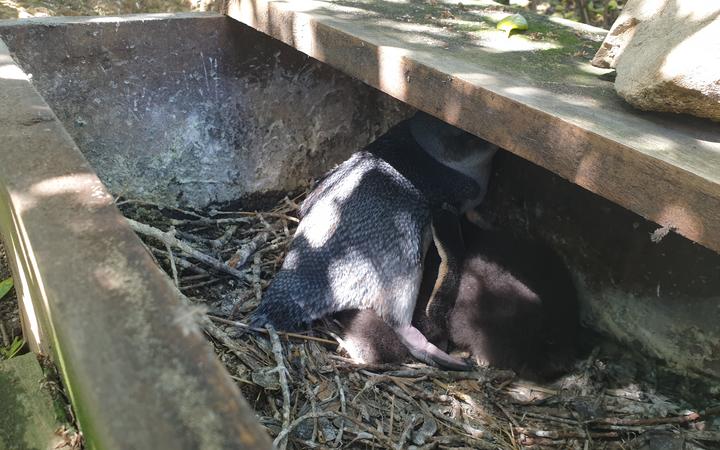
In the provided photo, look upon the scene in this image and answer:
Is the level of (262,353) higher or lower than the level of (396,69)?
lower

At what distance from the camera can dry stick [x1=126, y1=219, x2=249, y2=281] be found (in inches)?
110

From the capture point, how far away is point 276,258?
309 cm

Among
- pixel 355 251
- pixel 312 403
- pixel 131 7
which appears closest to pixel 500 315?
pixel 355 251

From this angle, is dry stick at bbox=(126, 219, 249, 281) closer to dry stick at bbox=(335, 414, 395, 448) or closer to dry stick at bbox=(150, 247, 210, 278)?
dry stick at bbox=(150, 247, 210, 278)

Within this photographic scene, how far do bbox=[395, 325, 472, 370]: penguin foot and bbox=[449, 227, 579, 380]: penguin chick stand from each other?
0.41 feet

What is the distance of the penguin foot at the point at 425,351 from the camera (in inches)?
109

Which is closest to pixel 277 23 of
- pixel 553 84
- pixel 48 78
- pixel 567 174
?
pixel 48 78

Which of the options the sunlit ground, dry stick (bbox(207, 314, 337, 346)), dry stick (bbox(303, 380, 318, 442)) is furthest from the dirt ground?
dry stick (bbox(303, 380, 318, 442))

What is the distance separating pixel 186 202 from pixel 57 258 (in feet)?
7.09

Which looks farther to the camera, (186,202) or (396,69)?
(186,202)

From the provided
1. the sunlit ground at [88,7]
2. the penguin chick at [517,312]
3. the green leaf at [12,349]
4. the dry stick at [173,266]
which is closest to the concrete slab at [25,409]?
the green leaf at [12,349]

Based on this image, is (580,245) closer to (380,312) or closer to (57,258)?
(380,312)

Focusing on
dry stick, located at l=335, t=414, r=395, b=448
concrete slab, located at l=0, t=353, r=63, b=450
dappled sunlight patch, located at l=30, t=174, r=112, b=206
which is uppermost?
dappled sunlight patch, located at l=30, t=174, r=112, b=206

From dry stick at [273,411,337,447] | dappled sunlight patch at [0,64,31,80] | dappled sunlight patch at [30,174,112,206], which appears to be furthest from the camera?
dappled sunlight patch at [0,64,31,80]
